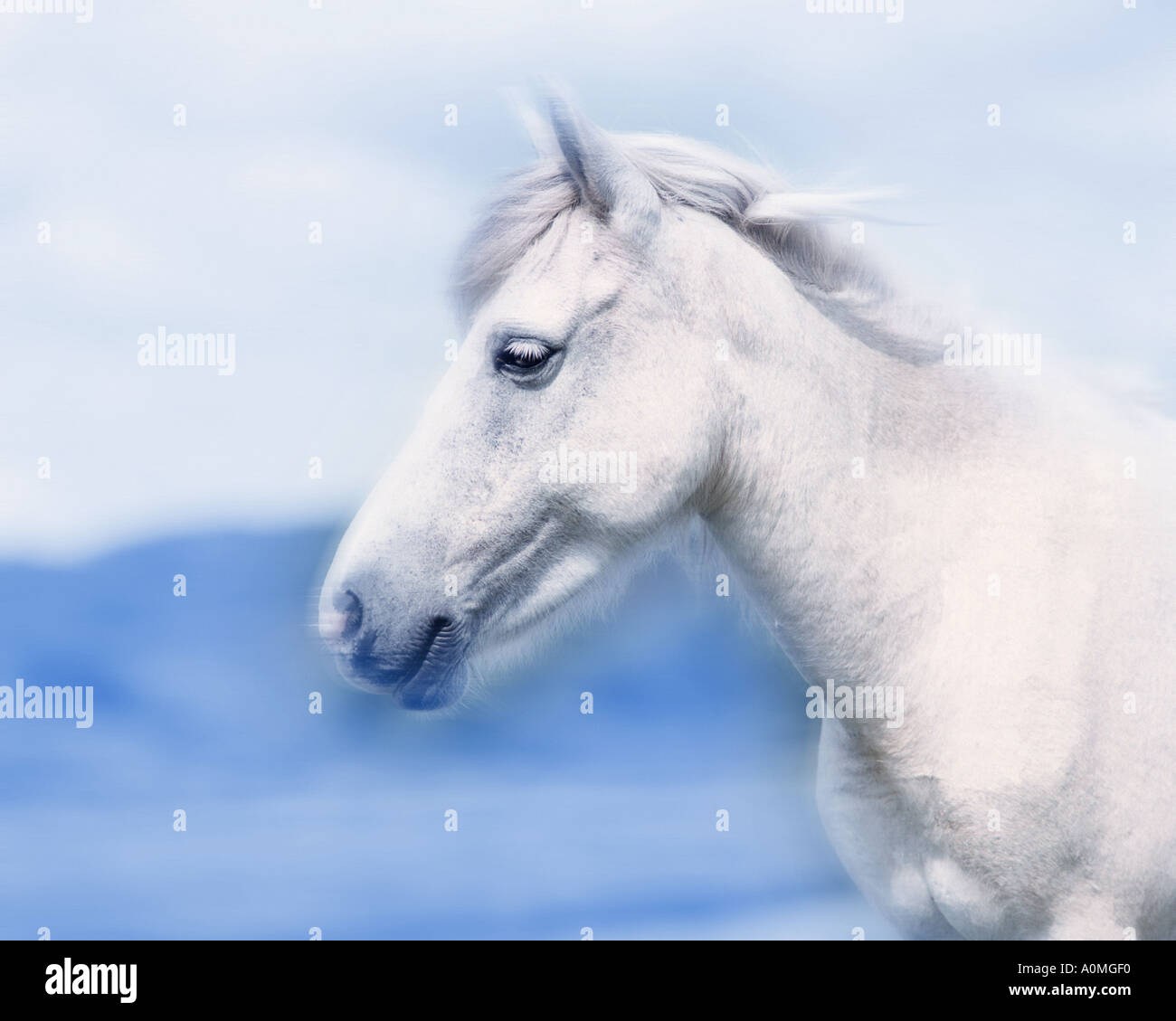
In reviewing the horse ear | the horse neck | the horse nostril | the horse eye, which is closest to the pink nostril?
the horse nostril

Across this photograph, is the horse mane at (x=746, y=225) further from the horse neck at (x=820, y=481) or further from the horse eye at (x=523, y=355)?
the horse eye at (x=523, y=355)

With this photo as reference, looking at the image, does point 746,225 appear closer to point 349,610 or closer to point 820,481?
point 820,481

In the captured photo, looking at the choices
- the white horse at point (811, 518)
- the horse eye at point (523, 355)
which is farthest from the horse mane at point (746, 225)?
the horse eye at point (523, 355)

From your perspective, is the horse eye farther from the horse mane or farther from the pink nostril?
the pink nostril

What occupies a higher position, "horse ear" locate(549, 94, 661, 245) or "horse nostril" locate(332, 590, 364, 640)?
"horse ear" locate(549, 94, 661, 245)

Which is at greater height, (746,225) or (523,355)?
(746,225)

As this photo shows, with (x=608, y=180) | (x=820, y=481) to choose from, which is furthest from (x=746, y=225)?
(x=820, y=481)

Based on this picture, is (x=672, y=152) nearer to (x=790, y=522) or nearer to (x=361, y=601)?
(x=790, y=522)

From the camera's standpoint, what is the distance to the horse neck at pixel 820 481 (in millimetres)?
1799

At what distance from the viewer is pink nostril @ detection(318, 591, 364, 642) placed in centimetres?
178

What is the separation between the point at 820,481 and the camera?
1.81 metres

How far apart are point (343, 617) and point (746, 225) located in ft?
3.39

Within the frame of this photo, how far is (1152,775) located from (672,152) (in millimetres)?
1420

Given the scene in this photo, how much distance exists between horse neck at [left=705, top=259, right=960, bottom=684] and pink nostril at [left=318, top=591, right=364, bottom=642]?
0.66m
